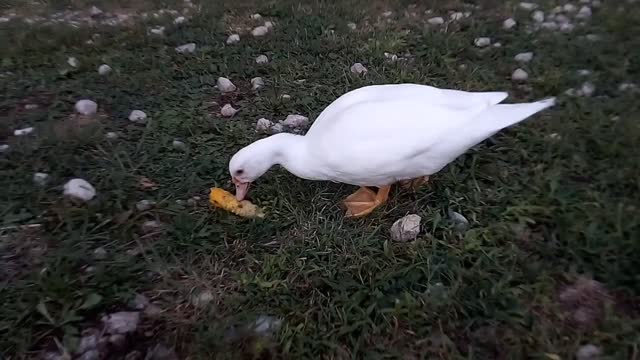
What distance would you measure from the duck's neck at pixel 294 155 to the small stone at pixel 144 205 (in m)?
0.57

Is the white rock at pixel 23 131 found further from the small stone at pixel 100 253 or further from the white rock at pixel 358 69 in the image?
the white rock at pixel 358 69

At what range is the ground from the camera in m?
1.81

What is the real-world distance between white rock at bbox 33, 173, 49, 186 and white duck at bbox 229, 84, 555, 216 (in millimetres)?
856

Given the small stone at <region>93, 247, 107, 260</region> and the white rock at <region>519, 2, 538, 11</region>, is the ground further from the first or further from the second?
the white rock at <region>519, 2, 538, 11</region>

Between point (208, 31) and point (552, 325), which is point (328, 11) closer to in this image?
point (208, 31)

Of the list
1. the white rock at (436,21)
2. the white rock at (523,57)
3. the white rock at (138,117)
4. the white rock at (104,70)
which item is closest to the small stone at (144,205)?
the white rock at (138,117)

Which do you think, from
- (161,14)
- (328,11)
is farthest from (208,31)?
(328,11)

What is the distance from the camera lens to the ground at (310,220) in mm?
1812

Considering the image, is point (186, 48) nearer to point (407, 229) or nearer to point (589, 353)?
point (407, 229)

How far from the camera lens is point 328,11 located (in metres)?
4.20

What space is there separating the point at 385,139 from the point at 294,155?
1.39ft

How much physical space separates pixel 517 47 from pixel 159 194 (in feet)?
8.16

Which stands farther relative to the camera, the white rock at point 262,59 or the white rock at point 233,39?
the white rock at point 233,39

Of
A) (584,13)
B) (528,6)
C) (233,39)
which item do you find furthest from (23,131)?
(584,13)
